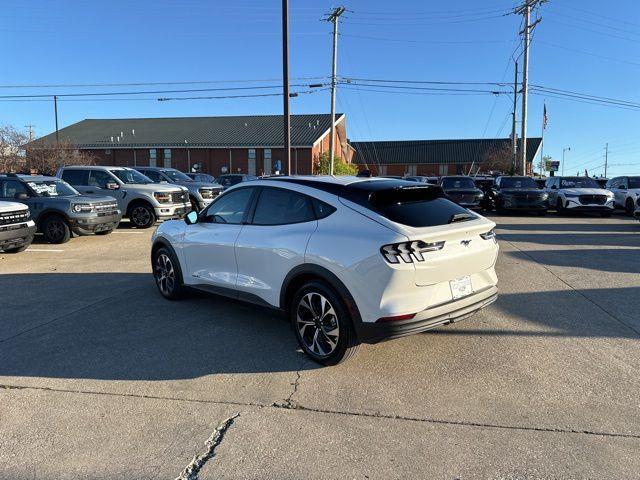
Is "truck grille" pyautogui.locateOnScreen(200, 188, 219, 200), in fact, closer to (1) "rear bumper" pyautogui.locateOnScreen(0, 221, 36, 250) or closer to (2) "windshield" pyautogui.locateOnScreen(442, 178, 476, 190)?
(1) "rear bumper" pyautogui.locateOnScreen(0, 221, 36, 250)

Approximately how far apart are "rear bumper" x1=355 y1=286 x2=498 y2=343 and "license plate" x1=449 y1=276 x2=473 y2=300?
4cm

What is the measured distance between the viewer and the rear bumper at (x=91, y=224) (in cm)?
1198

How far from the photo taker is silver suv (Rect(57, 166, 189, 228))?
49.7 feet

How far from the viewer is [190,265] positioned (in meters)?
6.03

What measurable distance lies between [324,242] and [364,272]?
518 mm

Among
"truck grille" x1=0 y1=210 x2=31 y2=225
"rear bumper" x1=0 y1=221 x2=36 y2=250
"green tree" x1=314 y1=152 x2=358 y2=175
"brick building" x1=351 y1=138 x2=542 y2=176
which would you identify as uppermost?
"brick building" x1=351 y1=138 x2=542 y2=176

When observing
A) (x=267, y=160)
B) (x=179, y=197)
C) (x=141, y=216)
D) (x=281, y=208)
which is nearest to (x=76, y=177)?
(x=141, y=216)

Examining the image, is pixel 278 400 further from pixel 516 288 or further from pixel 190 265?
pixel 516 288

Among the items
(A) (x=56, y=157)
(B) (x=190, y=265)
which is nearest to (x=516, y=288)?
(B) (x=190, y=265)

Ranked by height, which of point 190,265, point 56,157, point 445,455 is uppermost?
point 56,157

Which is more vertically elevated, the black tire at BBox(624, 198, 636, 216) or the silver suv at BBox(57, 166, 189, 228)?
the silver suv at BBox(57, 166, 189, 228)

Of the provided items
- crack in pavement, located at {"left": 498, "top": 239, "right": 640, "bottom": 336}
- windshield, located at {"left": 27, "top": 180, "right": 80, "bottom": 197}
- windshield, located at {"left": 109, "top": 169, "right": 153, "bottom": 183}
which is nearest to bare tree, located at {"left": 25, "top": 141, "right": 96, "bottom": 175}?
windshield, located at {"left": 109, "top": 169, "right": 153, "bottom": 183}

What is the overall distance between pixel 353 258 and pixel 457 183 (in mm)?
18475

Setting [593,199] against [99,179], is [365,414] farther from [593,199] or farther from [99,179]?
[593,199]
